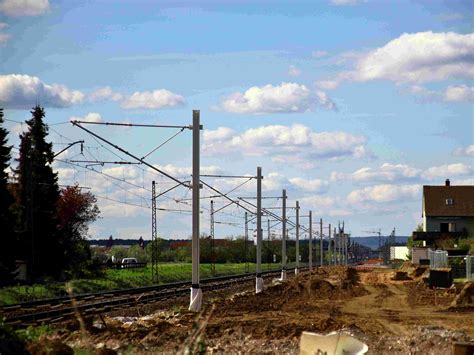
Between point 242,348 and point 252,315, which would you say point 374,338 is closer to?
point 242,348

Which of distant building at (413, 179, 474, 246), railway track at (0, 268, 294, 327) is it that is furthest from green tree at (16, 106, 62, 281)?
distant building at (413, 179, 474, 246)

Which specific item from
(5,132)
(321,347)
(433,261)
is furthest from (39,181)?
(321,347)

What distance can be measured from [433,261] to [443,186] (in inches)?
2138

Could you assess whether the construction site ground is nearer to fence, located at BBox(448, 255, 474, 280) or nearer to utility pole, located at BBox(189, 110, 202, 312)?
utility pole, located at BBox(189, 110, 202, 312)

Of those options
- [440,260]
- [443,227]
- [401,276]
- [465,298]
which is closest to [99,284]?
[440,260]

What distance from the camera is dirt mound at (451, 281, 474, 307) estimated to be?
44000mm

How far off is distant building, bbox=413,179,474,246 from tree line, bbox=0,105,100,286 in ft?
174

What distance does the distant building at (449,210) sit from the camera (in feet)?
411

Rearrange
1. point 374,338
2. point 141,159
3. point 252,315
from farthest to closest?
point 141,159, point 252,315, point 374,338

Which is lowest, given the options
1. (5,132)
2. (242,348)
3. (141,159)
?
(242,348)

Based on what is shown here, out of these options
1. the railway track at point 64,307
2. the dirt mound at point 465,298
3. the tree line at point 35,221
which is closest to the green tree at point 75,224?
the tree line at point 35,221

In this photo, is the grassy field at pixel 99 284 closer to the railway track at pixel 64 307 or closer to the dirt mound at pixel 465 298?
the railway track at pixel 64 307

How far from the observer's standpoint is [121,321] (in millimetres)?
33250

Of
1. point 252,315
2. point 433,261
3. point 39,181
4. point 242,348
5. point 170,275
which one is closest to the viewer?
point 242,348
